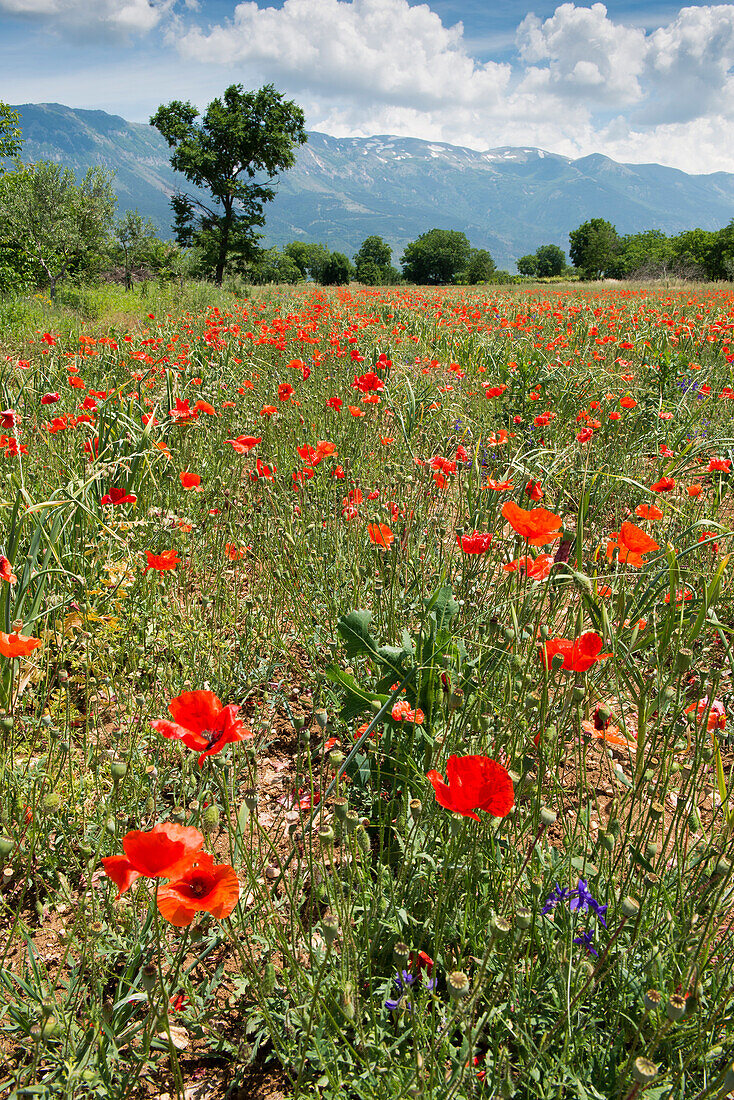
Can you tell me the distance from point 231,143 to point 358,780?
30.3m

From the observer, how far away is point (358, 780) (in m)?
1.76

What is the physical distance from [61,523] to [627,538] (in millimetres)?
2021

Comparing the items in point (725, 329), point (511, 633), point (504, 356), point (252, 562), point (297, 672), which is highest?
point (725, 329)

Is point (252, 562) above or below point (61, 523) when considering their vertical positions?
below

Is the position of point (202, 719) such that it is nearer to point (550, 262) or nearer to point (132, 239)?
point (132, 239)

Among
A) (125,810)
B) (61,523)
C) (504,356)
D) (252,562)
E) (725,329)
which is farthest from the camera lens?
(725,329)

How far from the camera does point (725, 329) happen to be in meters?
6.67

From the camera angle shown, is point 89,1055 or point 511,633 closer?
point 89,1055

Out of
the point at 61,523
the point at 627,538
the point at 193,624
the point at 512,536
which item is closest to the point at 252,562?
the point at 193,624

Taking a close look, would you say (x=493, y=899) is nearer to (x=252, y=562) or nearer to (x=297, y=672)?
(x=297, y=672)

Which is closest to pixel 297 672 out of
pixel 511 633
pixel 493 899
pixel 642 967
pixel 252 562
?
pixel 252 562

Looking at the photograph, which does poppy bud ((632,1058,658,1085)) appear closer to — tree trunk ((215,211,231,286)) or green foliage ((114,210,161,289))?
tree trunk ((215,211,231,286))

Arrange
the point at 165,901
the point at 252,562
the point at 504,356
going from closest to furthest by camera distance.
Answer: the point at 165,901, the point at 252,562, the point at 504,356

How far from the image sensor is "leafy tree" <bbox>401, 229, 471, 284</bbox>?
240 feet
